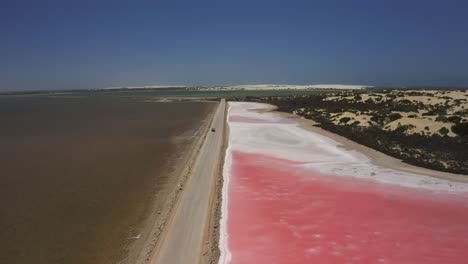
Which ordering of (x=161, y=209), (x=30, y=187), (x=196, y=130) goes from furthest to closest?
(x=196, y=130) → (x=30, y=187) → (x=161, y=209)

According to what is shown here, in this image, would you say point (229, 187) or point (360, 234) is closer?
point (360, 234)

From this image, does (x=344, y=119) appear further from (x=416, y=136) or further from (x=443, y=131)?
(x=416, y=136)

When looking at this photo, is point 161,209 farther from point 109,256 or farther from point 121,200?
point 109,256

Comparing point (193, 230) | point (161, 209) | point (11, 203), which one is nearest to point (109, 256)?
point (193, 230)

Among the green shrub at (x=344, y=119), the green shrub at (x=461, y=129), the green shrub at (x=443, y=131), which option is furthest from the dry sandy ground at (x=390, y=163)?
the green shrub at (x=344, y=119)

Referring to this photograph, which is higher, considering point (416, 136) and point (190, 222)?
point (416, 136)

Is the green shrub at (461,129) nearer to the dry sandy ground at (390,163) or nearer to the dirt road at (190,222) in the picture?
the dry sandy ground at (390,163)

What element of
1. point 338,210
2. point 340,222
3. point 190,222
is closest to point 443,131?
point 338,210
